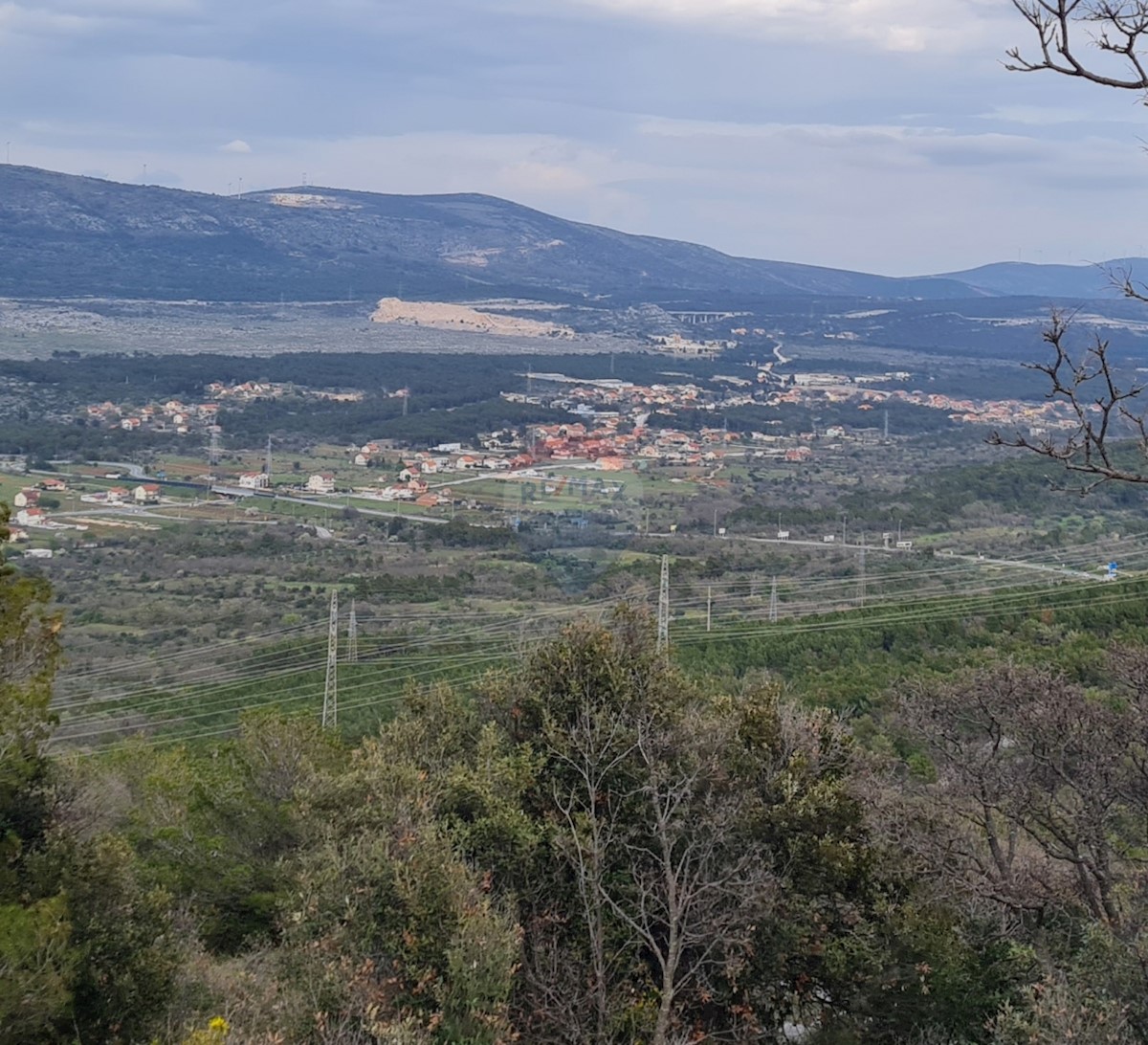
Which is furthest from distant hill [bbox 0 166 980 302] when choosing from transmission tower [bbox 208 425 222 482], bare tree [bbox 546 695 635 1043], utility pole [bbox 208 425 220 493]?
bare tree [bbox 546 695 635 1043]

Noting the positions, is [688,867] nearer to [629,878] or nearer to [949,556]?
[629,878]

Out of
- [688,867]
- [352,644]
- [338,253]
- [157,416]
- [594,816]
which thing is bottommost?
[352,644]

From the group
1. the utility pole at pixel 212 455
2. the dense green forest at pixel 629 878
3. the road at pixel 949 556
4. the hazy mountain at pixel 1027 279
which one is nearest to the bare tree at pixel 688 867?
the dense green forest at pixel 629 878

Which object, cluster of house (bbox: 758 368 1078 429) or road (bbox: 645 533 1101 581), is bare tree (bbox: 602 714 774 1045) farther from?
cluster of house (bbox: 758 368 1078 429)

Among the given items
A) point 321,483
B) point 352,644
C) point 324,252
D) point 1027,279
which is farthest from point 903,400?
point 1027,279

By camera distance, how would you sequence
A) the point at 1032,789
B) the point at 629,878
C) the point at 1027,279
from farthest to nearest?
the point at 1027,279 < the point at 1032,789 < the point at 629,878

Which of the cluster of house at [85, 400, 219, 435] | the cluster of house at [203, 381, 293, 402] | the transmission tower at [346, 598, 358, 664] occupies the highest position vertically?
the cluster of house at [203, 381, 293, 402]

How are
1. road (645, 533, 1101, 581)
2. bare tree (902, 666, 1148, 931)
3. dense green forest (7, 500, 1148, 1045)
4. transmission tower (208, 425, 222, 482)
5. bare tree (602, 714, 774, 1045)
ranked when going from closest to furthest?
dense green forest (7, 500, 1148, 1045), bare tree (602, 714, 774, 1045), bare tree (902, 666, 1148, 931), road (645, 533, 1101, 581), transmission tower (208, 425, 222, 482)
